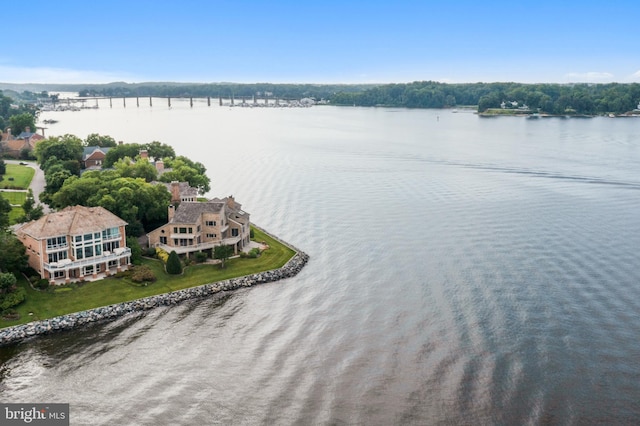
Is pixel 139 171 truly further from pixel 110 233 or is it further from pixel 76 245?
pixel 76 245

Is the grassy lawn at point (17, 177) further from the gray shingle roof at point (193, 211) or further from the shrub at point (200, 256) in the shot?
the shrub at point (200, 256)

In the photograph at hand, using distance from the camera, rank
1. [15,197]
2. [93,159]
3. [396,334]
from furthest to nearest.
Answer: [93,159] → [15,197] → [396,334]

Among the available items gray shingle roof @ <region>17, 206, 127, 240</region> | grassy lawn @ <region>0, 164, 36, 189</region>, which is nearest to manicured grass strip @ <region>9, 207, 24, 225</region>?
gray shingle roof @ <region>17, 206, 127, 240</region>

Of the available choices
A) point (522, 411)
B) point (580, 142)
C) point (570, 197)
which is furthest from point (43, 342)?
point (580, 142)

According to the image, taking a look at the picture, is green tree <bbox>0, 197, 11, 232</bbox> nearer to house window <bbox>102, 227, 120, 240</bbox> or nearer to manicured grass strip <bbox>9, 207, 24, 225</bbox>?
manicured grass strip <bbox>9, 207, 24, 225</bbox>

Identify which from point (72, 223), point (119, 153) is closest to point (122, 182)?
point (72, 223)

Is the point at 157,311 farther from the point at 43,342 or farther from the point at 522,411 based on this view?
the point at 522,411
